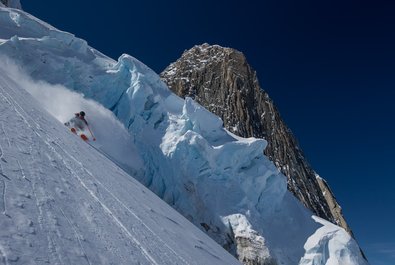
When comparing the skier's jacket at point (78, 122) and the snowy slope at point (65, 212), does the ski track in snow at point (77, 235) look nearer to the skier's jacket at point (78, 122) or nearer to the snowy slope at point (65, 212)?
the snowy slope at point (65, 212)

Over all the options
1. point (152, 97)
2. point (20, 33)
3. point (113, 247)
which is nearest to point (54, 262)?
point (113, 247)

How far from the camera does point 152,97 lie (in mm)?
17156

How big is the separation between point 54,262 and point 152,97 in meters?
14.4

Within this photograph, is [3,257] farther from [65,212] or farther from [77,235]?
[65,212]

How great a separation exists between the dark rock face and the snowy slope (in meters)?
32.5

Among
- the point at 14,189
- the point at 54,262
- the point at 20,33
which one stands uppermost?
the point at 20,33

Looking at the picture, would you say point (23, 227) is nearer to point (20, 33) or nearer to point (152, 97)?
point (152, 97)

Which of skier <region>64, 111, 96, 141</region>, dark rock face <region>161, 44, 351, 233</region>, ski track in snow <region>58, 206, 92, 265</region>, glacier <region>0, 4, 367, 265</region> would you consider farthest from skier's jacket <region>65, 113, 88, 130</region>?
dark rock face <region>161, 44, 351, 233</region>

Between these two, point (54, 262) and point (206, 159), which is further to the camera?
point (206, 159)

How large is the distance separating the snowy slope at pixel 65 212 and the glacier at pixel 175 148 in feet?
20.8

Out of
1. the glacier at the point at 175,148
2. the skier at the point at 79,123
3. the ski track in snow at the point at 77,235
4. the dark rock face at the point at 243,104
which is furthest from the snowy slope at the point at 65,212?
the dark rock face at the point at 243,104

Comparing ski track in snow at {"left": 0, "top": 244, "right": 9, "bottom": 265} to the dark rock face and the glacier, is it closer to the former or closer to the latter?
the glacier

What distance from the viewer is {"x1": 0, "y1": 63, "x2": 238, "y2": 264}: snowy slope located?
10.9 feet

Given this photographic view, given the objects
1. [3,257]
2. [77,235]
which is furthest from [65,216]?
[3,257]
